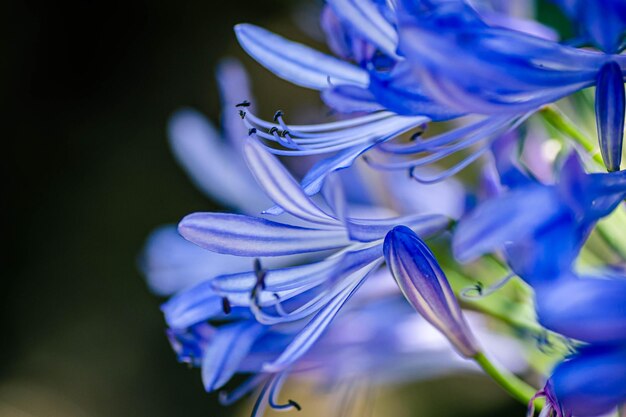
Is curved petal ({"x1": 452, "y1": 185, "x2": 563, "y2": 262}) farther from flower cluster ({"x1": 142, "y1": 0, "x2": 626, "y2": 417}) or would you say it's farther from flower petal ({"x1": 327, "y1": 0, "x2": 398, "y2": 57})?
flower petal ({"x1": 327, "y1": 0, "x2": 398, "y2": 57})

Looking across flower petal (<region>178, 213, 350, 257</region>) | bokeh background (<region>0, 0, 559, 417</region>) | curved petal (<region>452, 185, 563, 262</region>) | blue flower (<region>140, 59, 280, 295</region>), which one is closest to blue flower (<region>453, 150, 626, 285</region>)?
curved petal (<region>452, 185, 563, 262</region>)

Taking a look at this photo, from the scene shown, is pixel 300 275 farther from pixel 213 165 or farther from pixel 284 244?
pixel 213 165

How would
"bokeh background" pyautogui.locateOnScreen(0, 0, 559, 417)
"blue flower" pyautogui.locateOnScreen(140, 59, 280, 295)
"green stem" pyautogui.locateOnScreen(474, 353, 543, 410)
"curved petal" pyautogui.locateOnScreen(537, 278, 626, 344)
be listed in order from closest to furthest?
"curved petal" pyautogui.locateOnScreen(537, 278, 626, 344), "green stem" pyautogui.locateOnScreen(474, 353, 543, 410), "blue flower" pyautogui.locateOnScreen(140, 59, 280, 295), "bokeh background" pyautogui.locateOnScreen(0, 0, 559, 417)

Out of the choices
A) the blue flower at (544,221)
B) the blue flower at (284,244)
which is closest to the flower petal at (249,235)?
the blue flower at (284,244)

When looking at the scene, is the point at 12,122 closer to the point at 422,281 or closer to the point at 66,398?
the point at 66,398

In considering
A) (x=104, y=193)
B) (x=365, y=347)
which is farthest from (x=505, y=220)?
(x=104, y=193)

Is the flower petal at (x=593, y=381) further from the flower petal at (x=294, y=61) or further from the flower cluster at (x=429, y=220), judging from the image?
the flower petal at (x=294, y=61)
